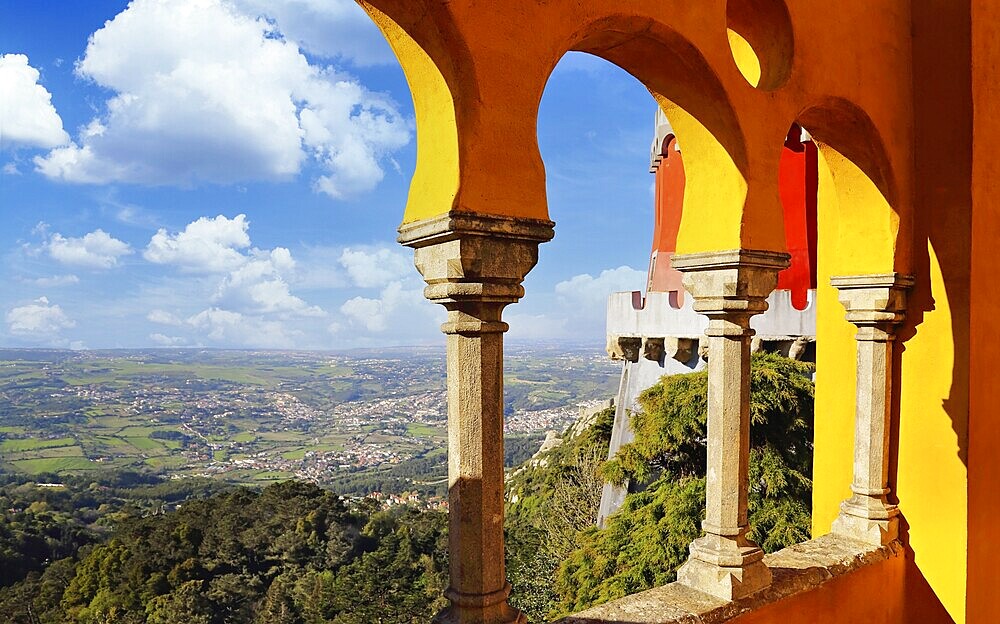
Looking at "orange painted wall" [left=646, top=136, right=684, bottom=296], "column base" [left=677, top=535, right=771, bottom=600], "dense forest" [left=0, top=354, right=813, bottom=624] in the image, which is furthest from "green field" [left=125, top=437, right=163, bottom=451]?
"column base" [left=677, top=535, right=771, bottom=600]

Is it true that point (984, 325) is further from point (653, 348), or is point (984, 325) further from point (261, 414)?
point (261, 414)

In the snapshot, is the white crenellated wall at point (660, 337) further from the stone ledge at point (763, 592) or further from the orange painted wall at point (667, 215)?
the stone ledge at point (763, 592)

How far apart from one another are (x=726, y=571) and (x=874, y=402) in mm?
2168

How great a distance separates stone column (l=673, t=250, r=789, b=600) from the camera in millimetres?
3561

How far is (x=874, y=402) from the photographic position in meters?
4.87

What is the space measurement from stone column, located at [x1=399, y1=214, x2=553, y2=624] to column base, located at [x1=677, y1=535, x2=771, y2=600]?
1403 mm

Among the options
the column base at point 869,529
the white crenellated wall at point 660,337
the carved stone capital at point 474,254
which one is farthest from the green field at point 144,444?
the carved stone capital at point 474,254

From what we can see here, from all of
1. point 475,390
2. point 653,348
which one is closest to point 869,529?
point 475,390

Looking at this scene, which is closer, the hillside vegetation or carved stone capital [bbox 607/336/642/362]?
the hillside vegetation

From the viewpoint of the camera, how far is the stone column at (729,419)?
356 centimetres

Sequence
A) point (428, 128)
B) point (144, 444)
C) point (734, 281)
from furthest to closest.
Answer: point (144, 444)
point (734, 281)
point (428, 128)

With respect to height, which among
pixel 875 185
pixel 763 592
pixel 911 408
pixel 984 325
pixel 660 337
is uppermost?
pixel 875 185

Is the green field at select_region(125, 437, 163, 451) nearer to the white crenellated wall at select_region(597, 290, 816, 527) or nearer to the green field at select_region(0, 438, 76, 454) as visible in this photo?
the green field at select_region(0, 438, 76, 454)

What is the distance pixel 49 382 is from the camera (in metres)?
53.6
